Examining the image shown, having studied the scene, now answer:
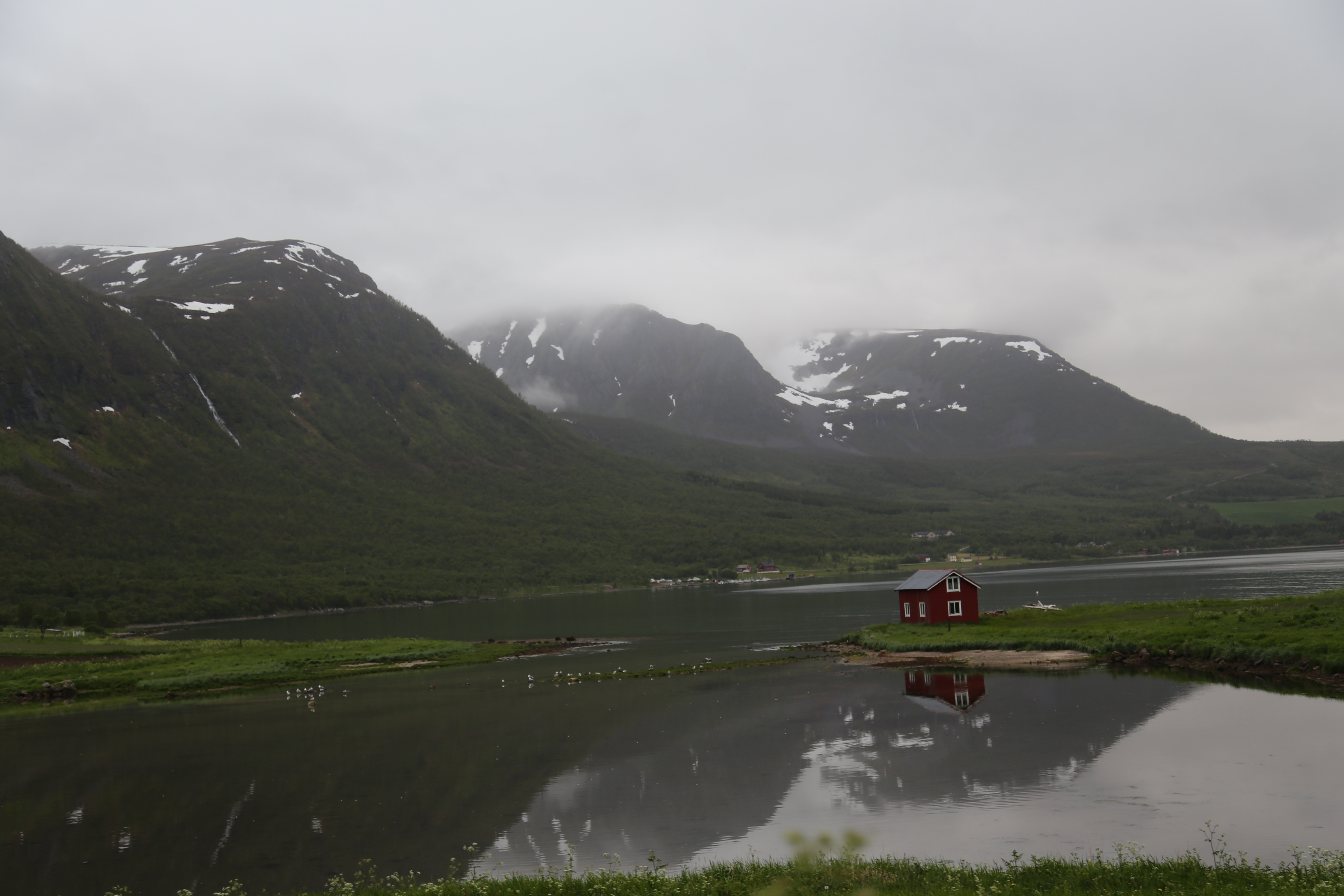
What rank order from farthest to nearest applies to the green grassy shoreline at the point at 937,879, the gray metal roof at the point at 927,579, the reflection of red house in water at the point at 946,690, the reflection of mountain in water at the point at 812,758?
the gray metal roof at the point at 927,579 < the reflection of red house in water at the point at 946,690 < the reflection of mountain in water at the point at 812,758 < the green grassy shoreline at the point at 937,879

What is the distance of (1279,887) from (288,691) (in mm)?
54718

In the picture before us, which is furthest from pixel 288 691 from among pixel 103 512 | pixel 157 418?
pixel 157 418

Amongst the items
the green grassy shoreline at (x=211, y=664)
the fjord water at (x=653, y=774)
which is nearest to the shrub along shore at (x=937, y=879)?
the fjord water at (x=653, y=774)

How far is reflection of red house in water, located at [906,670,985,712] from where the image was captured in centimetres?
3919

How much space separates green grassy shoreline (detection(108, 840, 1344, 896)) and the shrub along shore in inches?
1.2

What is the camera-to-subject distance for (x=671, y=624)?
97.0 m

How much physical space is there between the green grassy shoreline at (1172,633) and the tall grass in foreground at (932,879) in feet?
83.1

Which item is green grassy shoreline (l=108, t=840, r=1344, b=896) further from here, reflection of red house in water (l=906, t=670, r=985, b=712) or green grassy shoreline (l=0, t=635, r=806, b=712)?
green grassy shoreline (l=0, t=635, r=806, b=712)

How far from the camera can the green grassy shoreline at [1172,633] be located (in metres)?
40.3

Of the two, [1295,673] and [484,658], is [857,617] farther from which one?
[1295,673]

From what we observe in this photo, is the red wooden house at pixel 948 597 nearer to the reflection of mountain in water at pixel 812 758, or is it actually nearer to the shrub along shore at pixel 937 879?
the reflection of mountain in water at pixel 812 758


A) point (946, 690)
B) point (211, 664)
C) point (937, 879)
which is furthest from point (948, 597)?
point (211, 664)

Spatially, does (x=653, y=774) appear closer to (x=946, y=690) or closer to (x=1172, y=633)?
(x=946, y=690)

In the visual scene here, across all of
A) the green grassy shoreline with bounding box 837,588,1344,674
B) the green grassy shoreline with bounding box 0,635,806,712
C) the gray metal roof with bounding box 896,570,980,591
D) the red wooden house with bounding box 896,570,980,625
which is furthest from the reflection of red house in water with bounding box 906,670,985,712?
the gray metal roof with bounding box 896,570,980,591
